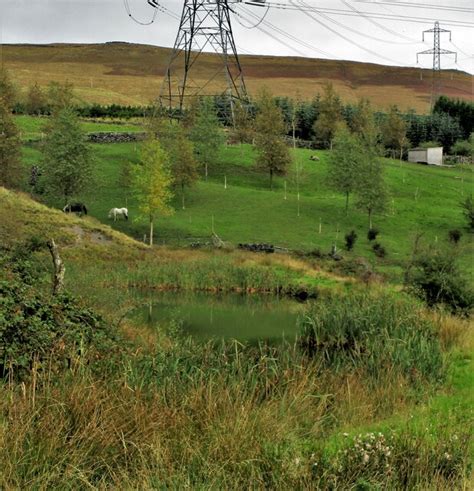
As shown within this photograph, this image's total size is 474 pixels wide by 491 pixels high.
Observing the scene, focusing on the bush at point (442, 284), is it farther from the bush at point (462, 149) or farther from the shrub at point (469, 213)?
the bush at point (462, 149)

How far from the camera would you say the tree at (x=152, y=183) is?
2030 inches

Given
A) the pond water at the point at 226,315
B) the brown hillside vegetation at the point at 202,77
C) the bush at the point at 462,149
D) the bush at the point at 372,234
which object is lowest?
the pond water at the point at 226,315

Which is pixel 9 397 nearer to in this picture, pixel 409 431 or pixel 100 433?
pixel 100 433

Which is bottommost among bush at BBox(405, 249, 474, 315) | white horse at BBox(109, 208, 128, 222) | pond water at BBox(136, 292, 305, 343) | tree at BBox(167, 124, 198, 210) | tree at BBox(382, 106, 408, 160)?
pond water at BBox(136, 292, 305, 343)

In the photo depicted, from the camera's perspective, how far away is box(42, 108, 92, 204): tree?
179 feet

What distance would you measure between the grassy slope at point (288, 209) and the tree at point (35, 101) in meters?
20.2

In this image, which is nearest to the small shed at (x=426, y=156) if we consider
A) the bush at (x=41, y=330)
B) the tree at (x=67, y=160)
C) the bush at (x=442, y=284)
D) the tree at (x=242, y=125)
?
the tree at (x=242, y=125)

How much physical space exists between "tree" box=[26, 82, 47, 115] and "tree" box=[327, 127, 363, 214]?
46462 mm

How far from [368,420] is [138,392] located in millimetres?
3980

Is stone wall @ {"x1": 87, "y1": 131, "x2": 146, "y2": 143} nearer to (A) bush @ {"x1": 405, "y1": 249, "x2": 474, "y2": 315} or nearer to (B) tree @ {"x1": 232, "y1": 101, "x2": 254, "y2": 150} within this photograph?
(B) tree @ {"x1": 232, "y1": 101, "x2": 254, "y2": 150}

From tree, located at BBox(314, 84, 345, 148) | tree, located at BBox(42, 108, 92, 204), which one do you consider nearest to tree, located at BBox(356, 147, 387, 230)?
tree, located at BBox(42, 108, 92, 204)

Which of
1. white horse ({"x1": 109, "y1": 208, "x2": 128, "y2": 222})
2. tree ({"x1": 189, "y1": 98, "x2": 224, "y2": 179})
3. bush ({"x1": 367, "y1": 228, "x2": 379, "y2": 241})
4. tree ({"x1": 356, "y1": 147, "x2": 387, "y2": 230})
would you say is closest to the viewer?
bush ({"x1": 367, "y1": 228, "x2": 379, "y2": 241})

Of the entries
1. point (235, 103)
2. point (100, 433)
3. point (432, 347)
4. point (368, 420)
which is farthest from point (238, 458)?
point (235, 103)

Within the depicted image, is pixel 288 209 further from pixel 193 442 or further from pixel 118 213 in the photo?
pixel 193 442
